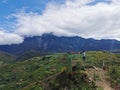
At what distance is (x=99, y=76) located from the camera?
76875mm

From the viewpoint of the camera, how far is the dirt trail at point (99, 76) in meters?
74.4

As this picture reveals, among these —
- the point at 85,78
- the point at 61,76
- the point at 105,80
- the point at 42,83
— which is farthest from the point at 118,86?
the point at 42,83

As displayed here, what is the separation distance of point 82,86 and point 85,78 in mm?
2470

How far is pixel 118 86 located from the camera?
76.4 metres

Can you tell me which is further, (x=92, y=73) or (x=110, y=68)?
(x=110, y=68)

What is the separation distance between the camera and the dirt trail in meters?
74.4

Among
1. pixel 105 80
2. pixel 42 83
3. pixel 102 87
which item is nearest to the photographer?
pixel 102 87

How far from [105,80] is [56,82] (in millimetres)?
Result: 12914

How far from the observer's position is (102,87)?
7269 cm

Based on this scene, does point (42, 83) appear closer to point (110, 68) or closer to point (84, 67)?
point (84, 67)

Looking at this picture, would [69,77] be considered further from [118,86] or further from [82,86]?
[118,86]

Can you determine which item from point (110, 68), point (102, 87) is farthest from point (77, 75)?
point (110, 68)

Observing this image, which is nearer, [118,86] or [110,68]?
[118,86]

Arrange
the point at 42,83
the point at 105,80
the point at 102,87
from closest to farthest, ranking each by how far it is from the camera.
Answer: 1. the point at 102,87
2. the point at 105,80
3. the point at 42,83
